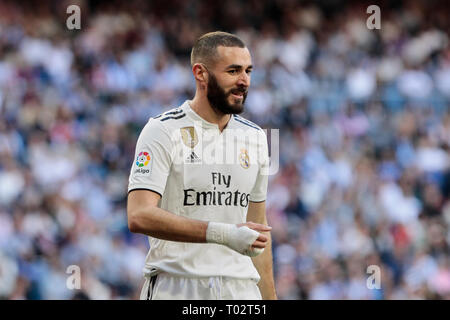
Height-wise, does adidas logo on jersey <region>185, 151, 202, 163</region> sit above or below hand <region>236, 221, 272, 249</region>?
above

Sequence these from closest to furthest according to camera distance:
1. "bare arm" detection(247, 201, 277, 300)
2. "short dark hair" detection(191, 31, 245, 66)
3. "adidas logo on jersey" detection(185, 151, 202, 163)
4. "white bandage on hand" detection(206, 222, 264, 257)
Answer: "white bandage on hand" detection(206, 222, 264, 257) < "adidas logo on jersey" detection(185, 151, 202, 163) < "short dark hair" detection(191, 31, 245, 66) < "bare arm" detection(247, 201, 277, 300)

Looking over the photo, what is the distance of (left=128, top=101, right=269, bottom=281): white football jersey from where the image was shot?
15.4 ft

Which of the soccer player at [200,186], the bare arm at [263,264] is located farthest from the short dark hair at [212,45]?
the bare arm at [263,264]

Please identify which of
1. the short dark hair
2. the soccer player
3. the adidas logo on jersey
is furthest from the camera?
the short dark hair

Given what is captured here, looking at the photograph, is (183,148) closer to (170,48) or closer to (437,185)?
(437,185)

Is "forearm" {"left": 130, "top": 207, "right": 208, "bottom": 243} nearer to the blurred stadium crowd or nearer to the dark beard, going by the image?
the dark beard

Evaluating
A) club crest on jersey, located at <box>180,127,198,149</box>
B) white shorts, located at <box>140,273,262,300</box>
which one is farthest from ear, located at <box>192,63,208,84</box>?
white shorts, located at <box>140,273,262,300</box>

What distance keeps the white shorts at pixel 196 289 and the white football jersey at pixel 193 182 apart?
0.17 feet

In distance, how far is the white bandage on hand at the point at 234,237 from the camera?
4.32 m

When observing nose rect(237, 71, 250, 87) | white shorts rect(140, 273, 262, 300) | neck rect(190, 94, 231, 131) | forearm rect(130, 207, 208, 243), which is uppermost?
nose rect(237, 71, 250, 87)

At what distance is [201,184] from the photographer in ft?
15.5

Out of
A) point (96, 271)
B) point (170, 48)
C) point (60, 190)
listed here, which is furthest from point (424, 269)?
point (170, 48)

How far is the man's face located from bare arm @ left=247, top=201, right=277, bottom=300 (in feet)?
2.27

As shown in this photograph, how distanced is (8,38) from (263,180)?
32.6 ft
